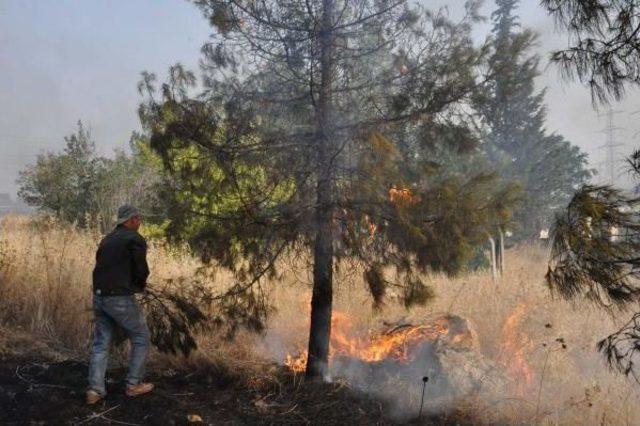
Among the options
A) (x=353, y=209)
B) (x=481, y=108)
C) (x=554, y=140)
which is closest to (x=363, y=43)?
(x=481, y=108)

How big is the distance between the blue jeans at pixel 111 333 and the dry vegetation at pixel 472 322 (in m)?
1.20

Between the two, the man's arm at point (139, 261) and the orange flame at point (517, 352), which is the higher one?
the man's arm at point (139, 261)

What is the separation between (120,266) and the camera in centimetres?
532

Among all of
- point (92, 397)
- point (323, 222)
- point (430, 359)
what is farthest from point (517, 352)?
point (92, 397)

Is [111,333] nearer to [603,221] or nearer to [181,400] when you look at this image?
[181,400]

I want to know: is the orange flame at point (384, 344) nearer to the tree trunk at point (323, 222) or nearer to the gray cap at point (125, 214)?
the tree trunk at point (323, 222)

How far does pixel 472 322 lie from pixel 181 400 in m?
4.36

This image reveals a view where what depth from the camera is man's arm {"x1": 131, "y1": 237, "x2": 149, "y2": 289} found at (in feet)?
17.5

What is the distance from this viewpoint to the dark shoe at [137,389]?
543 cm

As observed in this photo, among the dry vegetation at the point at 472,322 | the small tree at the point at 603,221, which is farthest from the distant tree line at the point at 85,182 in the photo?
the small tree at the point at 603,221

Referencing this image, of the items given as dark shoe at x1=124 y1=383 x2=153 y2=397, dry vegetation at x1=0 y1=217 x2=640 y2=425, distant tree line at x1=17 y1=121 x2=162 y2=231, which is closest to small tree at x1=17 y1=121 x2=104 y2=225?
distant tree line at x1=17 y1=121 x2=162 y2=231

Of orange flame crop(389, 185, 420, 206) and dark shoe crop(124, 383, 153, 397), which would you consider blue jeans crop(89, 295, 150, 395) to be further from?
orange flame crop(389, 185, 420, 206)

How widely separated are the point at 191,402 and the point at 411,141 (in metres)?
3.38

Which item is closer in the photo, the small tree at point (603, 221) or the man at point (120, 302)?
the small tree at point (603, 221)
